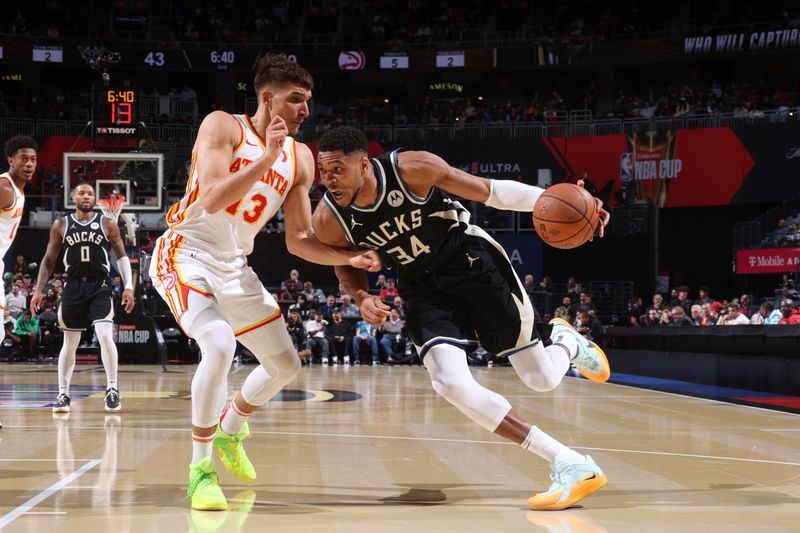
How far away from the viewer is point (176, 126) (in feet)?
90.8

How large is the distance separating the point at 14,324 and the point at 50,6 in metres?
18.0

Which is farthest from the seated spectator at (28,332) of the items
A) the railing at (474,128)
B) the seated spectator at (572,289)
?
the seated spectator at (572,289)

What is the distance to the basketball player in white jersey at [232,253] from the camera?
4.57 metres

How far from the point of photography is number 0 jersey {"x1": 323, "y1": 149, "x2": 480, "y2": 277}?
4719mm

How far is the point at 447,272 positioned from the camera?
4961 millimetres

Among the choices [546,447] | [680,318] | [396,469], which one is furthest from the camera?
[680,318]

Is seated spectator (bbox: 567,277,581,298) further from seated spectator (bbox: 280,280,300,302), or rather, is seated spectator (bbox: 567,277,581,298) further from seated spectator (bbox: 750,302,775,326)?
seated spectator (bbox: 280,280,300,302)

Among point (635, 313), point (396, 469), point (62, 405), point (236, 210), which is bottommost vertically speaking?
point (62, 405)

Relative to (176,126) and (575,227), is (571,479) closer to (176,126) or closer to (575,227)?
(575,227)

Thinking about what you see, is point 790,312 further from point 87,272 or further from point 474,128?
point 474,128

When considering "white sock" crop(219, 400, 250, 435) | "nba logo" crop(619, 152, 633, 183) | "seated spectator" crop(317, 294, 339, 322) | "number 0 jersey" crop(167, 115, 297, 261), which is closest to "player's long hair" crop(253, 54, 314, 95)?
"number 0 jersey" crop(167, 115, 297, 261)

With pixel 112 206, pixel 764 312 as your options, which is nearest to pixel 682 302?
pixel 764 312

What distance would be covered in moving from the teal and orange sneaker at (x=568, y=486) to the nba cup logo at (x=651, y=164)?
2163 cm

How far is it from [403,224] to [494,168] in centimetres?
2188
